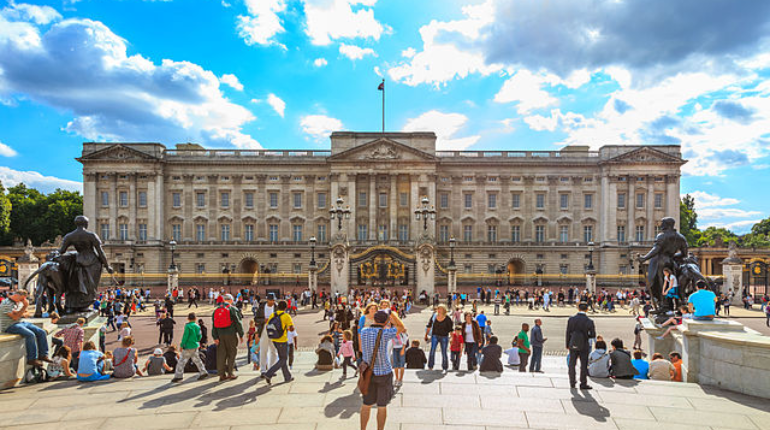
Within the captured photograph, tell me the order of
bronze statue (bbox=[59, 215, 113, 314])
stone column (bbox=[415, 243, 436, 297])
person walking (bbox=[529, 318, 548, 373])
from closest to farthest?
person walking (bbox=[529, 318, 548, 373]) → bronze statue (bbox=[59, 215, 113, 314]) → stone column (bbox=[415, 243, 436, 297])

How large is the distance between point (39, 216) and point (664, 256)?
80203 mm

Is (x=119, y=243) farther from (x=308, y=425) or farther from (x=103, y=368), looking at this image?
(x=308, y=425)

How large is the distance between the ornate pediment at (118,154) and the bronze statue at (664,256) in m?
52.6

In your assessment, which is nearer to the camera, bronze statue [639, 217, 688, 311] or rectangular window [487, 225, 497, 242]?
bronze statue [639, 217, 688, 311]

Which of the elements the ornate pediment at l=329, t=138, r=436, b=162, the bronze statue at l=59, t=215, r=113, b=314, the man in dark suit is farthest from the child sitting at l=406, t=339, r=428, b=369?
the ornate pediment at l=329, t=138, r=436, b=162

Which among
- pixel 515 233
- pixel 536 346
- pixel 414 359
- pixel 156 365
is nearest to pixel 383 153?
pixel 515 233

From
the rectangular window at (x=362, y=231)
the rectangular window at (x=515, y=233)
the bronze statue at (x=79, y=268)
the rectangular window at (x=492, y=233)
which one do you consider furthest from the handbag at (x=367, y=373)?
the rectangular window at (x=515, y=233)

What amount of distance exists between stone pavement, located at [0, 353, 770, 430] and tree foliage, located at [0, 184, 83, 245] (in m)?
68.7

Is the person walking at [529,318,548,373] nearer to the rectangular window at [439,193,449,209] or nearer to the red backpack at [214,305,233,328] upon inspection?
the red backpack at [214,305,233,328]

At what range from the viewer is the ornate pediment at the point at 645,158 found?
168 feet

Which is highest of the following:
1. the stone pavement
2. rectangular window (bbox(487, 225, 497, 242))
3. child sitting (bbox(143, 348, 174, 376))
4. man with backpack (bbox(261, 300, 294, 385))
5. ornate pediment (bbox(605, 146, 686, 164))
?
ornate pediment (bbox(605, 146, 686, 164))

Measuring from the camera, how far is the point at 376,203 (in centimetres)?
5209

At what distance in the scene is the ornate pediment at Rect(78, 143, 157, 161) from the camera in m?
51.3

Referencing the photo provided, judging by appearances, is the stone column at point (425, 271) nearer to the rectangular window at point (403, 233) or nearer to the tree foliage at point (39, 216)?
the rectangular window at point (403, 233)
